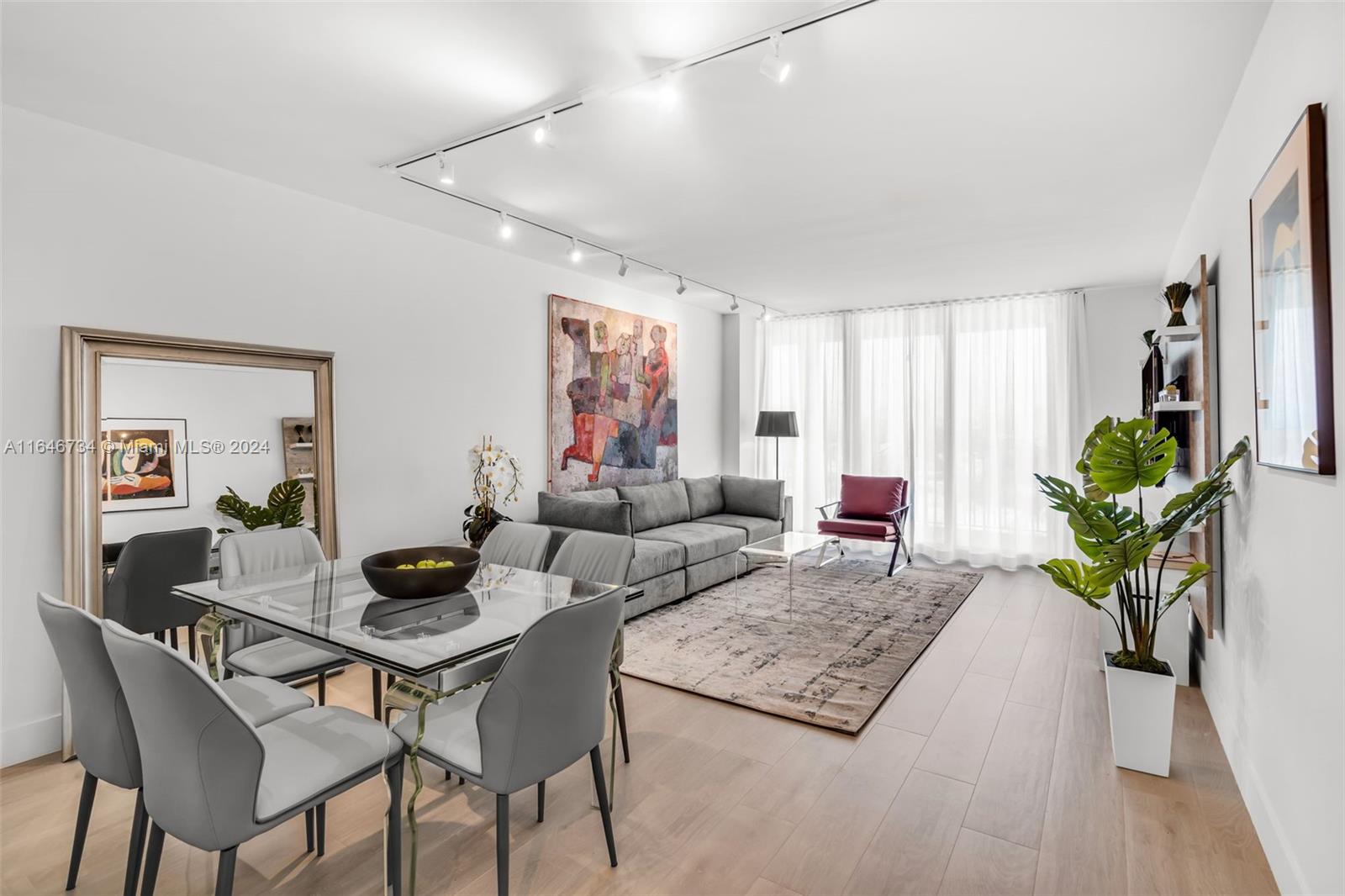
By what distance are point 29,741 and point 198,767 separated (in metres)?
2.15

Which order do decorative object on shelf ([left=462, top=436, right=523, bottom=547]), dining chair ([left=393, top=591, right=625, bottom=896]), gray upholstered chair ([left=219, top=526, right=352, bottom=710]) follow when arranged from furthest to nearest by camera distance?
decorative object on shelf ([left=462, top=436, right=523, bottom=547]) < gray upholstered chair ([left=219, top=526, right=352, bottom=710]) < dining chair ([left=393, top=591, right=625, bottom=896])

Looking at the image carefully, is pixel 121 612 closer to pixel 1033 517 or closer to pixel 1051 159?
pixel 1051 159

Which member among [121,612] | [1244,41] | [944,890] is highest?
[1244,41]

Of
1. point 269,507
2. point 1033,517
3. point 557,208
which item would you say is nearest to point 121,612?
point 269,507

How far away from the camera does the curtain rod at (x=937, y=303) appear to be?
620cm

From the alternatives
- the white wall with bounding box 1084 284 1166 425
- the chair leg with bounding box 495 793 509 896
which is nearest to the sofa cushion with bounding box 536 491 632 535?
the chair leg with bounding box 495 793 509 896

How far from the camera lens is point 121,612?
2924 millimetres

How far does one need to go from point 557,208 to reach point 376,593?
249 centimetres

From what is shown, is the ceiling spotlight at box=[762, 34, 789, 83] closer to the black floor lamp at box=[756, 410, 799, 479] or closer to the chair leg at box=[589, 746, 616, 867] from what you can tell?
the chair leg at box=[589, 746, 616, 867]

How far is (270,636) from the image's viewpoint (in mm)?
2834

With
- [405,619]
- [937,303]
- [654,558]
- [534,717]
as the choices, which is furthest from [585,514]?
[937,303]

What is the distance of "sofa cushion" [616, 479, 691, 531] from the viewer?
223 inches

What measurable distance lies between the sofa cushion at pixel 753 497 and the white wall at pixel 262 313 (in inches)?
93.1

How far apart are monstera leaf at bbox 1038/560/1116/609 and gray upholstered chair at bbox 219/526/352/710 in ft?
9.20
